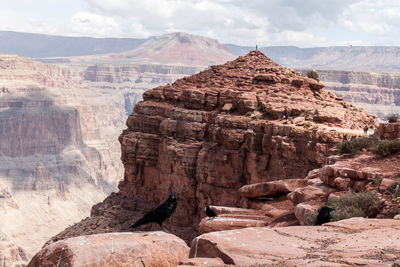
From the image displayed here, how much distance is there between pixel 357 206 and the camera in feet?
53.0

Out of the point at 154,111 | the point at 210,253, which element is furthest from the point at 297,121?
the point at 210,253

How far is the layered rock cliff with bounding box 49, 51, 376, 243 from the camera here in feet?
125

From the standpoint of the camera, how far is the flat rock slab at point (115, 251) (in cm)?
1170

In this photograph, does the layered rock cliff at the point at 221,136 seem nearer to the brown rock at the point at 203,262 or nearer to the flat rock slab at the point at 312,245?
the flat rock slab at the point at 312,245

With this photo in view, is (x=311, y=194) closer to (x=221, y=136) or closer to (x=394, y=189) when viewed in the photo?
(x=394, y=189)

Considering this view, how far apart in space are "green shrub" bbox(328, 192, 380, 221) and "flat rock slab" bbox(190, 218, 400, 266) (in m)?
1.40

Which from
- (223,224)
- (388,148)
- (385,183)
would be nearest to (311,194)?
(385,183)

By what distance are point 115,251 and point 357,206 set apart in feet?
24.1

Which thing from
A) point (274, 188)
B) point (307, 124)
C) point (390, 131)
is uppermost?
point (390, 131)

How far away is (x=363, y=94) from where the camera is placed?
7648 inches

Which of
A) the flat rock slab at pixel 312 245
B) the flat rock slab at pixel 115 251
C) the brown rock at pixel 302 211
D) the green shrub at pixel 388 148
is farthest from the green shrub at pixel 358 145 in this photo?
the flat rock slab at pixel 115 251

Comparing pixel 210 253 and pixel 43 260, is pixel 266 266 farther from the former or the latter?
pixel 43 260

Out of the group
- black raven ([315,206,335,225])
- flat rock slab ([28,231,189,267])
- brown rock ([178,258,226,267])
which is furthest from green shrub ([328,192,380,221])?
brown rock ([178,258,226,267])

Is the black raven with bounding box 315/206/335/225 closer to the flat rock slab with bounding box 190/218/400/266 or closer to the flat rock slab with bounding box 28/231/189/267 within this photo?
the flat rock slab with bounding box 190/218/400/266
